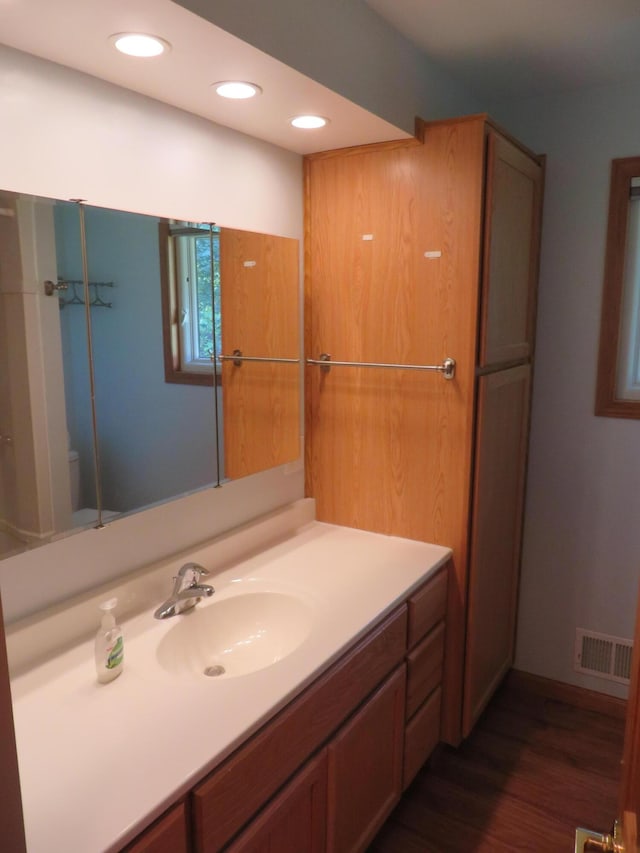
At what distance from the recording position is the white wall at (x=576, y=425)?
2.41 m

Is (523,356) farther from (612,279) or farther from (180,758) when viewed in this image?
(180,758)

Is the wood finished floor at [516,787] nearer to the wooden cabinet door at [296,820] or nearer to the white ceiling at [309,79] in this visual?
the wooden cabinet door at [296,820]

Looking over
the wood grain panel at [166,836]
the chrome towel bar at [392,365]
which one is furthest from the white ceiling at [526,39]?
the wood grain panel at [166,836]

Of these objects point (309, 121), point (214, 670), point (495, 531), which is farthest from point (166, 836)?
point (309, 121)

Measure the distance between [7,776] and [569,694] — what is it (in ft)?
8.24

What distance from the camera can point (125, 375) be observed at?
159cm

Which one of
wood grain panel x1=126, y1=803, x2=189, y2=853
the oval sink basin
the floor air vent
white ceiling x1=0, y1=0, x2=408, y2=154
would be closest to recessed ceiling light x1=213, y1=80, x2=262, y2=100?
white ceiling x1=0, y1=0, x2=408, y2=154

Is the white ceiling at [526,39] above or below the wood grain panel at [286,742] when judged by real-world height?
above

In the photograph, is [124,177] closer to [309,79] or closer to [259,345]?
[309,79]

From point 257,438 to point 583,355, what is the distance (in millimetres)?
1328

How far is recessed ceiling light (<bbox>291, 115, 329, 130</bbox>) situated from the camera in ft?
5.88

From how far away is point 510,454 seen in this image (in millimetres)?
2438

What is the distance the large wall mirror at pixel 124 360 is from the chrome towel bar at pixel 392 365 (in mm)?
179

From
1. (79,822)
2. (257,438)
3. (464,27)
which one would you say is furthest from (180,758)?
(464,27)
